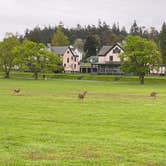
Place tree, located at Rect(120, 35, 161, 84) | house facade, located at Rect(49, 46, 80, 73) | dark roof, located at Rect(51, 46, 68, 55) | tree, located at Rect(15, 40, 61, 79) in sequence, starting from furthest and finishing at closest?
1. house facade, located at Rect(49, 46, 80, 73)
2. dark roof, located at Rect(51, 46, 68, 55)
3. tree, located at Rect(15, 40, 61, 79)
4. tree, located at Rect(120, 35, 161, 84)

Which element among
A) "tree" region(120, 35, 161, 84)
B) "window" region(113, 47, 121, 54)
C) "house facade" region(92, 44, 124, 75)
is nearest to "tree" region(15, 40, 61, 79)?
"tree" region(120, 35, 161, 84)

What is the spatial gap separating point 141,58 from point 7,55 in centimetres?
3270

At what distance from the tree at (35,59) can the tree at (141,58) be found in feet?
58.3

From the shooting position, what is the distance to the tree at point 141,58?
8425 cm

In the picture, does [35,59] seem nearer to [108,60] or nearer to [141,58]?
[141,58]

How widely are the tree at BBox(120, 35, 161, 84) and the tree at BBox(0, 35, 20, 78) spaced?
2545 cm

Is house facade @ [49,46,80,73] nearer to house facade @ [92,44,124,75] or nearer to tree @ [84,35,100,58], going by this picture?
house facade @ [92,44,124,75]

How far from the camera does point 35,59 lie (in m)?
98.4

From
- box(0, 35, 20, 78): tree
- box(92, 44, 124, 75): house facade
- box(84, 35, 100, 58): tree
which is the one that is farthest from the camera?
box(84, 35, 100, 58): tree

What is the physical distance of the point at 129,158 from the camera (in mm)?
12484

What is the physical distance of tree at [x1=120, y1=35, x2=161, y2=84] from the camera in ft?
276

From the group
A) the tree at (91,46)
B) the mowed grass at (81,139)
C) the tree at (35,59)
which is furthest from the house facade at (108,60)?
the mowed grass at (81,139)

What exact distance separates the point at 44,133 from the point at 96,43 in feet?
474

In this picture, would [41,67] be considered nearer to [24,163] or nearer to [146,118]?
[146,118]
